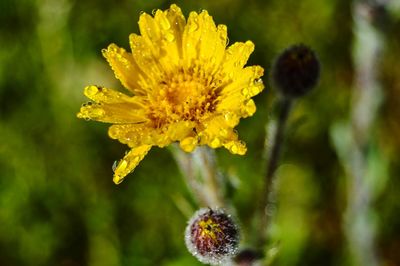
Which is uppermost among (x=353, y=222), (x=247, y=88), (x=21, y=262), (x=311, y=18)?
(x=311, y=18)

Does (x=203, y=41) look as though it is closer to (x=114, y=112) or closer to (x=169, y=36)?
(x=169, y=36)

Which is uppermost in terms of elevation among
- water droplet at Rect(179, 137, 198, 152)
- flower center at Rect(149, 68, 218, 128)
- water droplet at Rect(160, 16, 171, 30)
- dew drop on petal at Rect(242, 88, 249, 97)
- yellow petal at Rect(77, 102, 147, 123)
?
water droplet at Rect(160, 16, 171, 30)

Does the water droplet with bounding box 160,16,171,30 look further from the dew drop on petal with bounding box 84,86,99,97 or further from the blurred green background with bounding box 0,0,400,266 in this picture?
the blurred green background with bounding box 0,0,400,266

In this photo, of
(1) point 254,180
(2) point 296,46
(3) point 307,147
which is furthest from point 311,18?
(2) point 296,46

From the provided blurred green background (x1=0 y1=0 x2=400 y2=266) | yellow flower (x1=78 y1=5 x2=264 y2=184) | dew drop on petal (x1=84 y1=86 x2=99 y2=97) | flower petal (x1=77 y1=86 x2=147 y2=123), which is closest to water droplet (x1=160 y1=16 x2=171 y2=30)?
yellow flower (x1=78 y1=5 x2=264 y2=184)

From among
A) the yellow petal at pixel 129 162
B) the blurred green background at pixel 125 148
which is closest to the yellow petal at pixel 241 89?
the yellow petal at pixel 129 162

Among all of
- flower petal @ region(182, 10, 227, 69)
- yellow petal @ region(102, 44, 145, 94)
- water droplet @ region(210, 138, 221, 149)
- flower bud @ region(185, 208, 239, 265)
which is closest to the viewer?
water droplet @ region(210, 138, 221, 149)

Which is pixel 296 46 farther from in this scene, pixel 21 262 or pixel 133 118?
pixel 21 262

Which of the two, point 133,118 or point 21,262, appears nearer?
point 133,118
